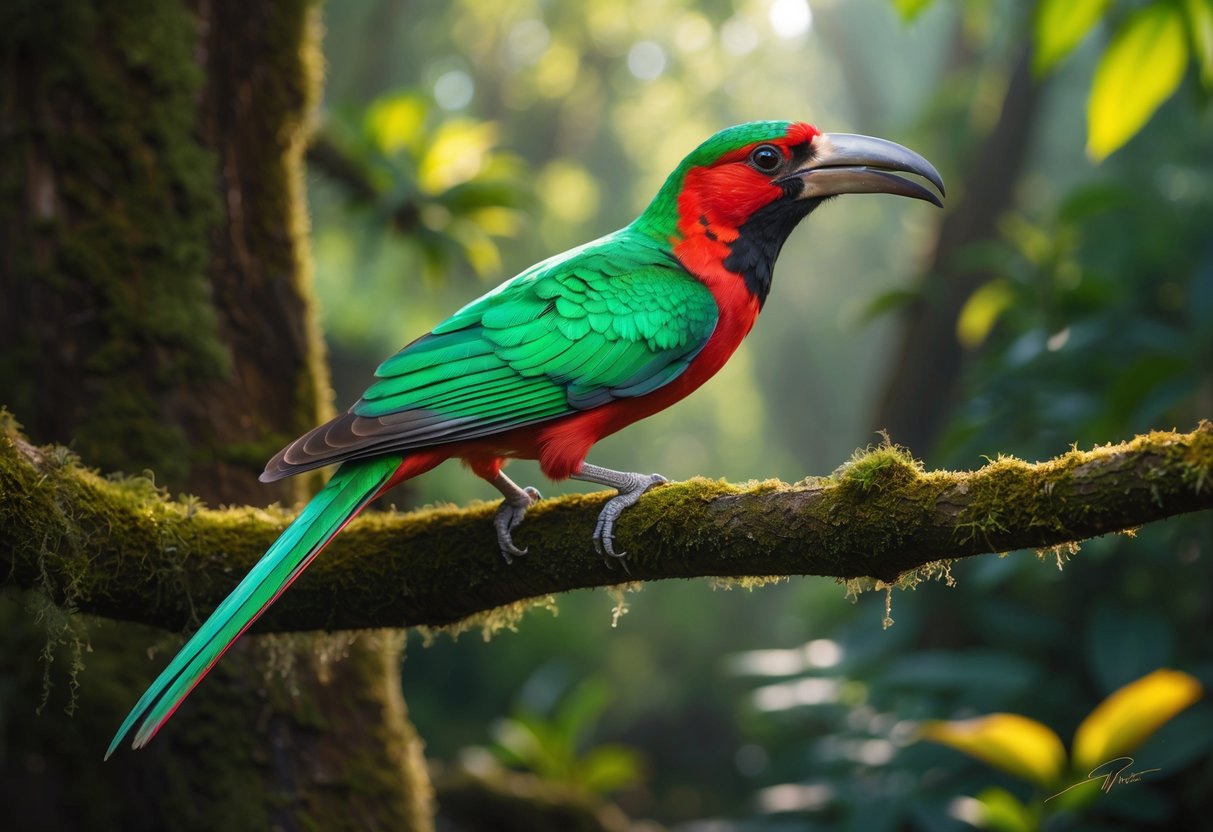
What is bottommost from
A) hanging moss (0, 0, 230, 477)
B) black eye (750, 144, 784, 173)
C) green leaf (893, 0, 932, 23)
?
hanging moss (0, 0, 230, 477)

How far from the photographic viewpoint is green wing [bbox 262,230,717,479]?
328 cm

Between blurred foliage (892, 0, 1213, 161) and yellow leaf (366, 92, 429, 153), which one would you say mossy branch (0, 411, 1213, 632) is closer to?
blurred foliage (892, 0, 1213, 161)

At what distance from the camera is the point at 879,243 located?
89.2 feet

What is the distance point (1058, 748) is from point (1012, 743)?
0.34 meters

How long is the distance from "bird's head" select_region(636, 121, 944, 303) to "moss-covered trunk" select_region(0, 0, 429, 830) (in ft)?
5.65

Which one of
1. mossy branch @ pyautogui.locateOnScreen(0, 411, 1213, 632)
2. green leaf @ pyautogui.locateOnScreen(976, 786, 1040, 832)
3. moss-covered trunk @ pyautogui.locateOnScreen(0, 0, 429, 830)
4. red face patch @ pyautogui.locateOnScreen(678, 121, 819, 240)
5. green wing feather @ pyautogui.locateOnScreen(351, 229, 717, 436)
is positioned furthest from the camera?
green leaf @ pyautogui.locateOnScreen(976, 786, 1040, 832)

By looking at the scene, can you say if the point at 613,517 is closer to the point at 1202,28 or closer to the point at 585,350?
the point at 585,350

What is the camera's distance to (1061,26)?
11.4 feet

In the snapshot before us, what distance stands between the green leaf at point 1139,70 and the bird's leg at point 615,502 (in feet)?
5.60

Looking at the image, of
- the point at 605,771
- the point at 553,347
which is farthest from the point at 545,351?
the point at 605,771

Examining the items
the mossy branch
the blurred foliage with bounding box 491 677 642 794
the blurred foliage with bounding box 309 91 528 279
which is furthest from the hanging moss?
the blurred foliage with bounding box 491 677 642 794

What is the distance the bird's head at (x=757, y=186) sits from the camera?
3951mm

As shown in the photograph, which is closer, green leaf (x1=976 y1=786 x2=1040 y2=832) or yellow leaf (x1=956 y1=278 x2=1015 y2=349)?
green leaf (x1=976 y1=786 x2=1040 y2=832)

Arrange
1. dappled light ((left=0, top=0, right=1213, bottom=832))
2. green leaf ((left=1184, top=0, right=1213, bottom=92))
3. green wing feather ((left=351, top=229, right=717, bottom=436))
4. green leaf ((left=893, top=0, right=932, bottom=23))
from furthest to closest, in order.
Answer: green leaf ((left=893, top=0, right=932, bottom=23)), green wing feather ((left=351, top=229, right=717, bottom=436)), green leaf ((left=1184, top=0, right=1213, bottom=92)), dappled light ((left=0, top=0, right=1213, bottom=832))
